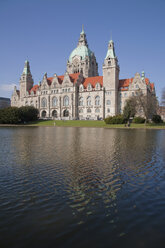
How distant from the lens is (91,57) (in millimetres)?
110375

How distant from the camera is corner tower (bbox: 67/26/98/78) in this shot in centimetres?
10719

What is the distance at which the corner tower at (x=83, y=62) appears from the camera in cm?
10719

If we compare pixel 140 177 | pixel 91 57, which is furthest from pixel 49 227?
pixel 91 57

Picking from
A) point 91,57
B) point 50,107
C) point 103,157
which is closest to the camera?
point 103,157

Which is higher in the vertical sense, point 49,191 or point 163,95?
point 163,95

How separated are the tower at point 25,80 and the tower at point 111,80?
46654 millimetres

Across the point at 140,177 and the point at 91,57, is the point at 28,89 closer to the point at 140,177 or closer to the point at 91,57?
the point at 91,57

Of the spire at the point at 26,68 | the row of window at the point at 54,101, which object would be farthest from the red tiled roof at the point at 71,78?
the spire at the point at 26,68

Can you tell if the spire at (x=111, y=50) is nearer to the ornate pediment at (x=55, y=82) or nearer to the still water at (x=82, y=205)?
the ornate pediment at (x=55, y=82)

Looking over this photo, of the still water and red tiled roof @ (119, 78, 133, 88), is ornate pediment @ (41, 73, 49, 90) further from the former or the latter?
the still water

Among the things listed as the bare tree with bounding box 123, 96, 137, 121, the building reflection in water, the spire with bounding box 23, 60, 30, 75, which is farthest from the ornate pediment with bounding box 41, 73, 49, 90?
the building reflection in water

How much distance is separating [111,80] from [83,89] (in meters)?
13.9

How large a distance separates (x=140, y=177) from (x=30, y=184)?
5581mm

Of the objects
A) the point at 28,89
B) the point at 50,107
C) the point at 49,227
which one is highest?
the point at 28,89
